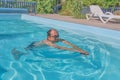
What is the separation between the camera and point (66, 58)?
252 inches

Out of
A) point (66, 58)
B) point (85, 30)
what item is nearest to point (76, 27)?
point (85, 30)

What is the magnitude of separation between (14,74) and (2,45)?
9.03 ft

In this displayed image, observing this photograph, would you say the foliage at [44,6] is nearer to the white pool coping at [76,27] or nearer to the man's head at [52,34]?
the white pool coping at [76,27]

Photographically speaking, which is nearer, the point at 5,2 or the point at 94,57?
the point at 94,57

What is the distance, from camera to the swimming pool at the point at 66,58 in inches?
204

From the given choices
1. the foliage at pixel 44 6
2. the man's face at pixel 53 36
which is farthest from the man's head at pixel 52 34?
the foliage at pixel 44 6

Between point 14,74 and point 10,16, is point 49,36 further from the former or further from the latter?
point 10,16

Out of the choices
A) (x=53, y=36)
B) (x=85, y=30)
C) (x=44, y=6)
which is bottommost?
(x=85, y=30)

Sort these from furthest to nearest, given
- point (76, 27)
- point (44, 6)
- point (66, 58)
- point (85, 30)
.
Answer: point (44, 6) → point (76, 27) → point (85, 30) → point (66, 58)

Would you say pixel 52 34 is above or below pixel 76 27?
above

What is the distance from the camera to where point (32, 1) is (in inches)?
621

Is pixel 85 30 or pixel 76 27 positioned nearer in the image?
pixel 85 30

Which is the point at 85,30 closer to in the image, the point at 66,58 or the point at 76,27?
the point at 76,27

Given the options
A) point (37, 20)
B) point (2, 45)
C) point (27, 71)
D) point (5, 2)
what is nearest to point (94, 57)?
point (27, 71)
